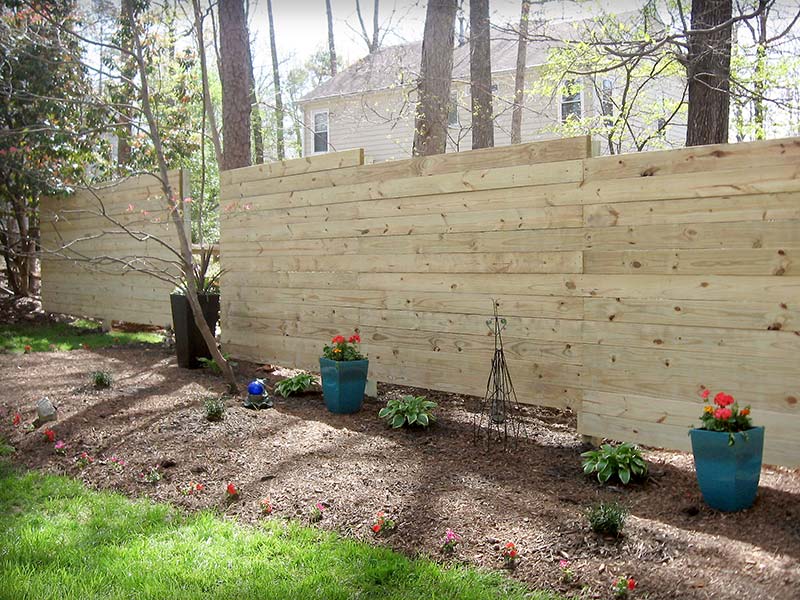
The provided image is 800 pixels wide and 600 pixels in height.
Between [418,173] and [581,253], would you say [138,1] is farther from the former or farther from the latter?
[581,253]

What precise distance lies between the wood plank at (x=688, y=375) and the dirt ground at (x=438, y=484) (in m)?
0.39

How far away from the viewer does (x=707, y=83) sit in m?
5.70

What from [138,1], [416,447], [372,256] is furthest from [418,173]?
[138,1]

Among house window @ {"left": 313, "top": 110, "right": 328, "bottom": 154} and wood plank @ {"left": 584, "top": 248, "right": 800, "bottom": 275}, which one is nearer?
wood plank @ {"left": 584, "top": 248, "right": 800, "bottom": 275}

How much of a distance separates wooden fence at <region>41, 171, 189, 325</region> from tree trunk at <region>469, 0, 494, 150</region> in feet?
13.0

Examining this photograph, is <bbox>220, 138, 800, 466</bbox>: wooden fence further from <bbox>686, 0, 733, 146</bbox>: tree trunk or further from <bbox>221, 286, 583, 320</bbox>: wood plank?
<bbox>686, 0, 733, 146</bbox>: tree trunk

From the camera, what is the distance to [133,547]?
8.94 feet

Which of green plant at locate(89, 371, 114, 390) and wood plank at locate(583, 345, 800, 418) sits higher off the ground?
wood plank at locate(583, 345, 800, 418)

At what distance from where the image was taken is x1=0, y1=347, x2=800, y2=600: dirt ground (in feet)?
8.10

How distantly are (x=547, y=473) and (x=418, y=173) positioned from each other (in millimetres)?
2222

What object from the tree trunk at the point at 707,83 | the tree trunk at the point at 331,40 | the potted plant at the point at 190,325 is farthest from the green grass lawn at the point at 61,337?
the tree trunk at the point at 331,40

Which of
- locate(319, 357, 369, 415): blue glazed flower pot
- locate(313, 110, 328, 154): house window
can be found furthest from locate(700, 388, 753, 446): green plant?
locate(313, 110, 328, 154): house window

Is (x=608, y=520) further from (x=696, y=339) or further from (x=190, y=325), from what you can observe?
(x=190, y=325)

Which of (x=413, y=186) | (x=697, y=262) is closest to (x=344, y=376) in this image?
(x=413, y=186)
